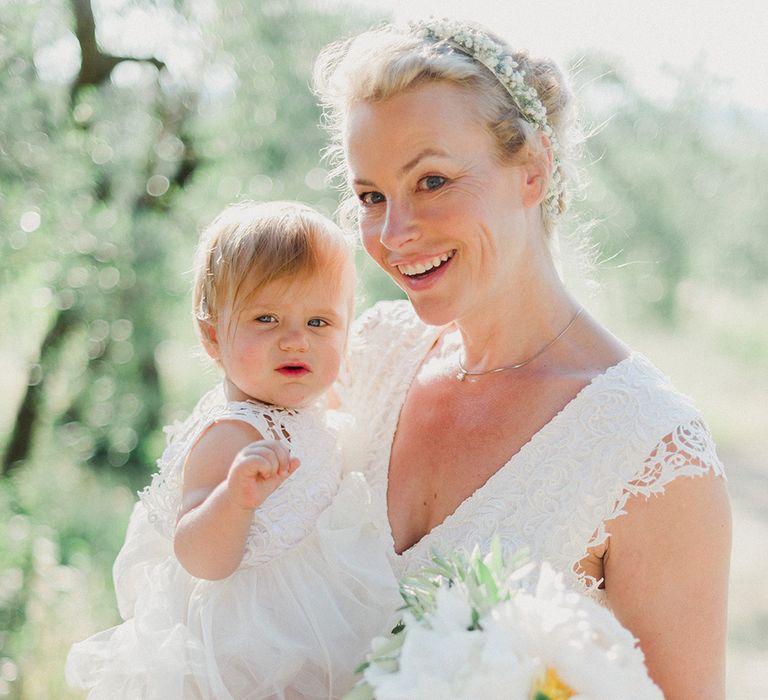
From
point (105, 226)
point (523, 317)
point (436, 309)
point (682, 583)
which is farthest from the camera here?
point (105, 226)

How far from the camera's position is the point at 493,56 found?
6.83ft

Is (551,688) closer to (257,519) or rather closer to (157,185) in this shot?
(257,519)

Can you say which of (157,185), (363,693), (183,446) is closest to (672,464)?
(363,693)

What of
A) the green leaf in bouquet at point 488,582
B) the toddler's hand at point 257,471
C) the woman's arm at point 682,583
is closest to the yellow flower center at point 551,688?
the green leaf in bouquet at point 488,582

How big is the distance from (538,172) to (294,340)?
671 mm

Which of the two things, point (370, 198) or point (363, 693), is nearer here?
point (363, 693)

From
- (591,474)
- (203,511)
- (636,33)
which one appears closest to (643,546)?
(591,474)

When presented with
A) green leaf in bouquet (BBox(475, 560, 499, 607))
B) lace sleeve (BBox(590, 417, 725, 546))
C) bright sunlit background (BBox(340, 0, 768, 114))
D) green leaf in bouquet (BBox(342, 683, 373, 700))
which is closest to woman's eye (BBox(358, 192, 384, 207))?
lace sleeve (BBox(590, 417, 725, 546))

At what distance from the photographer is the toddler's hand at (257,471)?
1.74 meters

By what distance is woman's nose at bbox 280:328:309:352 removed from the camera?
79.5 inches

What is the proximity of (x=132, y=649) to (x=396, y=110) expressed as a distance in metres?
1.22

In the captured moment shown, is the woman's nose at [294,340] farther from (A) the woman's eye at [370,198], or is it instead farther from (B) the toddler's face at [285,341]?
(A) the woman's eye at [370,198]

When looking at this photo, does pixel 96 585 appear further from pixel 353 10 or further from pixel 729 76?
pixel 729 76

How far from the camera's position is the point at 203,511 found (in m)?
1.83
